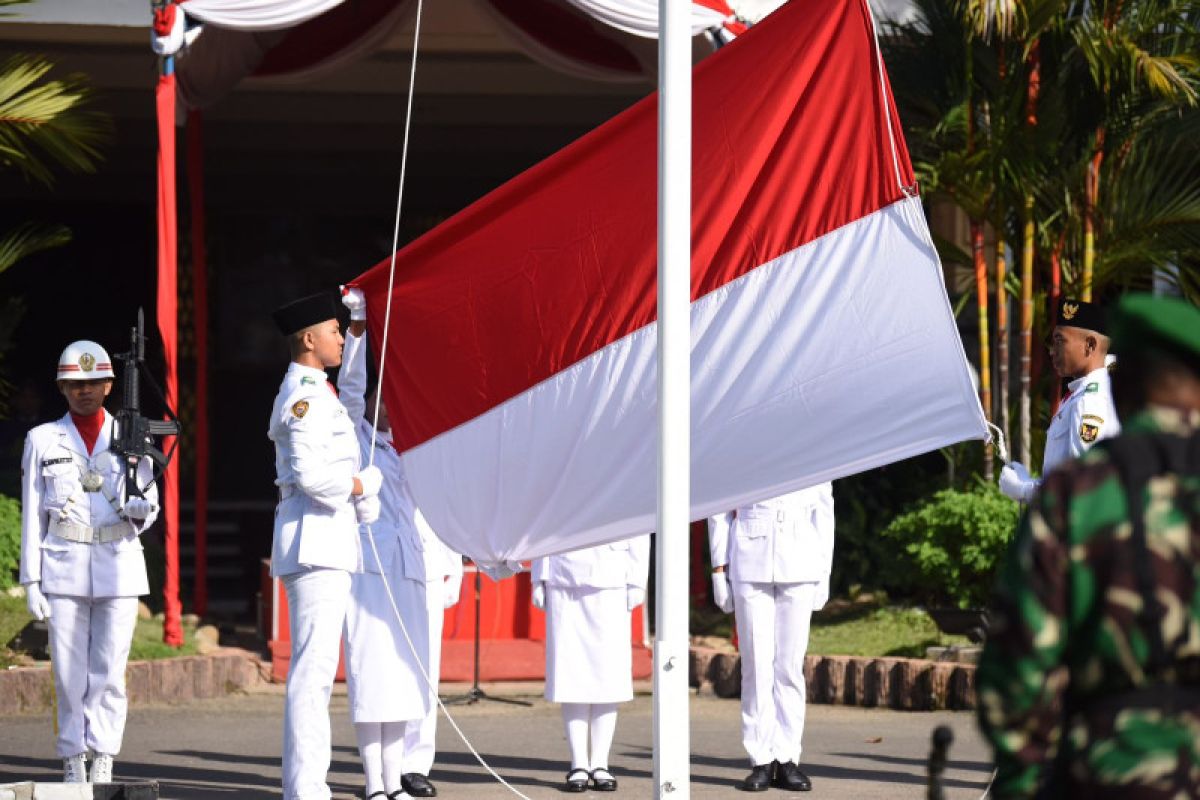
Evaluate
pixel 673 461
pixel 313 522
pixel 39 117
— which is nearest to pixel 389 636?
pixel 313 522

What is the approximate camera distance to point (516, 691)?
37.0ft

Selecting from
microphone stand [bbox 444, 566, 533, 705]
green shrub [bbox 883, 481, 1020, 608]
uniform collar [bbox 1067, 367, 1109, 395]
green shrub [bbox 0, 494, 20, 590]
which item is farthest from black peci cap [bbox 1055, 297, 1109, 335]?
green shrub [bbox 0, 494, 20, 590]

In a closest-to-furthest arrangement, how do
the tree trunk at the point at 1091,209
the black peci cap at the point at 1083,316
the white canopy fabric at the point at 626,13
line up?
the black peci cap at the point at 1083,316, the white canopy fabric at the point at 626,13, the tree trunk at the point at 1091,209

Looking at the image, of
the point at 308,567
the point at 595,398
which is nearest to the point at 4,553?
the point at 308,567

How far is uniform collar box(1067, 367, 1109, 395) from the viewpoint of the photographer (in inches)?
267

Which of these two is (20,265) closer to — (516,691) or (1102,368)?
(516,691)

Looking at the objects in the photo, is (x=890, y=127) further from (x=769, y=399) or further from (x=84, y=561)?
(x=84, y=561)

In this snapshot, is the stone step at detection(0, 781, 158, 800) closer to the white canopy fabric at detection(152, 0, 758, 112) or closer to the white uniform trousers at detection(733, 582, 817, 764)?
the white uniform trousers at detection(733, 582, 817, 764)

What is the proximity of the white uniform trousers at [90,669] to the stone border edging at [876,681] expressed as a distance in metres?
3.72

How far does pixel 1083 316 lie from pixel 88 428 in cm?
389

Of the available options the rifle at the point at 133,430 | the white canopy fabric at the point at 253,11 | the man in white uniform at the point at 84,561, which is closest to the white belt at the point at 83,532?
the man in white uniform at the point at 84,561

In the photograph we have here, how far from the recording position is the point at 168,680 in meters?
10.7

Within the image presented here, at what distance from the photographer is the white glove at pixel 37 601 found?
7.61m

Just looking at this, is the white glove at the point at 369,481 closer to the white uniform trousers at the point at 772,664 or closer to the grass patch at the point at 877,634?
the white uniform trousers at the point at 772,664
